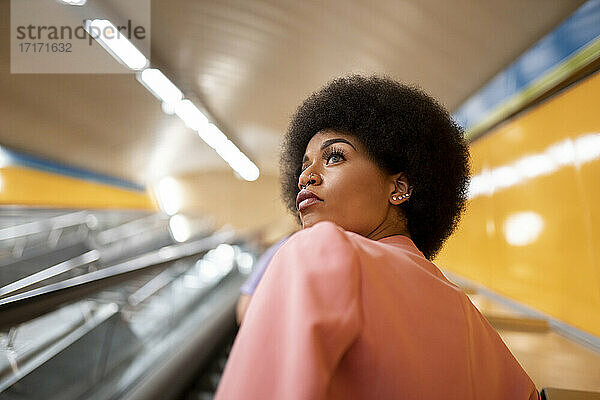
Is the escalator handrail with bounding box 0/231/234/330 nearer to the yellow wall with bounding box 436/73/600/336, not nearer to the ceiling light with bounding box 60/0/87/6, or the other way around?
the yellow wall with bounding box 436/73/600/336

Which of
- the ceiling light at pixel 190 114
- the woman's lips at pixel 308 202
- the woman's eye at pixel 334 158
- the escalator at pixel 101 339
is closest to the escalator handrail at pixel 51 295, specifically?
the escalator at pixel 101 339

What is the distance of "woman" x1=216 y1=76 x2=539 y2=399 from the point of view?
67 cm

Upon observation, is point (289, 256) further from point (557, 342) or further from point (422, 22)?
point (422, 22)

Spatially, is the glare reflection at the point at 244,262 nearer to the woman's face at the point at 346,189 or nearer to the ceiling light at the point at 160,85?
the ceiling light at the point at 160,85

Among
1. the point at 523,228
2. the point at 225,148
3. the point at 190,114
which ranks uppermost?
the point at 190,114

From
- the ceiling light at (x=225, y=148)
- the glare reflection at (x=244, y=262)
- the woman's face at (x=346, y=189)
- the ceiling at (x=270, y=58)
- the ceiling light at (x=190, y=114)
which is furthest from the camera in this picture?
the ceiling light at (x=225, y=148)

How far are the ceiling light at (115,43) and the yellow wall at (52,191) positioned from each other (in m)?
4.65

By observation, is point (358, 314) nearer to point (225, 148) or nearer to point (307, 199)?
point (307, 199)

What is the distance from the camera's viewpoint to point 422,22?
4.56m

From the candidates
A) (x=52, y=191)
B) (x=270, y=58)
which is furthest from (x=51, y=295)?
(x=52, y=191)

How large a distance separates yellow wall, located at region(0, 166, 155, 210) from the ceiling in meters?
0.70

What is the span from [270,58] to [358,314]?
5.55 meters

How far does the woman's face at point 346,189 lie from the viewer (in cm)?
109

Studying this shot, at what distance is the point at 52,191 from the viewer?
1022cm
